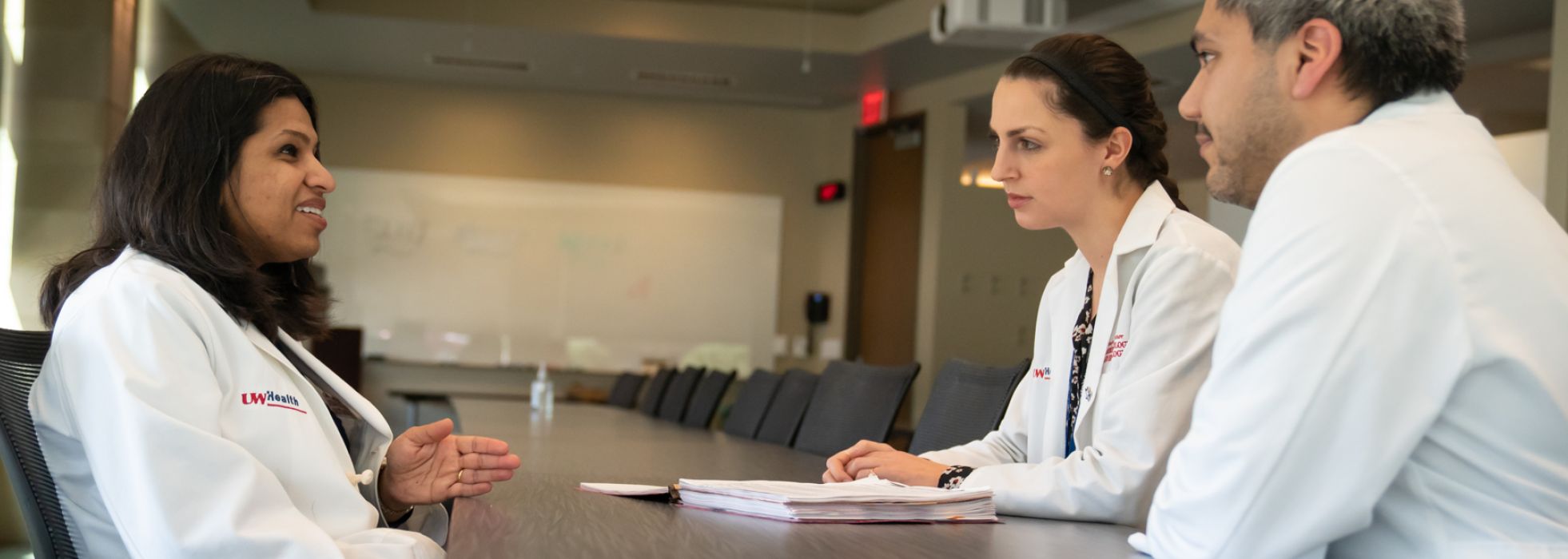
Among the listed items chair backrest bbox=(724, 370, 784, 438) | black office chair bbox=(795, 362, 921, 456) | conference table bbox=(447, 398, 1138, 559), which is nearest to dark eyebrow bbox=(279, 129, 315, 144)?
conference table bbox=(447, 398, 1138, 559)

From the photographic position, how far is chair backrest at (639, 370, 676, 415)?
6.25 metres

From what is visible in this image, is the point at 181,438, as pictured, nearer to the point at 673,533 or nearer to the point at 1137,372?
the point at 673,533

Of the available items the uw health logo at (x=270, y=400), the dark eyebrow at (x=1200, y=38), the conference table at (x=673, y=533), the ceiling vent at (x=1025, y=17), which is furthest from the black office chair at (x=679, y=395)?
the dark eyebrow at (x=1200, y=38)

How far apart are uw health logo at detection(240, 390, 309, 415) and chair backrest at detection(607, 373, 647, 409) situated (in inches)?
236

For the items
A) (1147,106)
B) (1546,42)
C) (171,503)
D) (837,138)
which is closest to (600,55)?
(837,138)

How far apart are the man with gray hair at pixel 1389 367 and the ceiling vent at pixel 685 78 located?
28.9 ft

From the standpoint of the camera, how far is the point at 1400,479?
991 mm

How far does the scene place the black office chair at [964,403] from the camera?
8.08 feet

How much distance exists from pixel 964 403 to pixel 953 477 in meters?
0.91

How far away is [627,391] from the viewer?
24.8ft

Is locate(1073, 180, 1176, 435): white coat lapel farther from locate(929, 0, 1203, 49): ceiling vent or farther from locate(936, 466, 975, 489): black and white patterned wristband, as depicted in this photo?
locate(929, 0, 1203, 49): ceiling vent

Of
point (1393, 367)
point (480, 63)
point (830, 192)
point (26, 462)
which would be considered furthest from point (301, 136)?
point (830, 192)

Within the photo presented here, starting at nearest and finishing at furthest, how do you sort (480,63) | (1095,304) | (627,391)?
(1095,304)
(627,391)
(480,63)

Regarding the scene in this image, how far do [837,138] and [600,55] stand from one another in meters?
2.36
